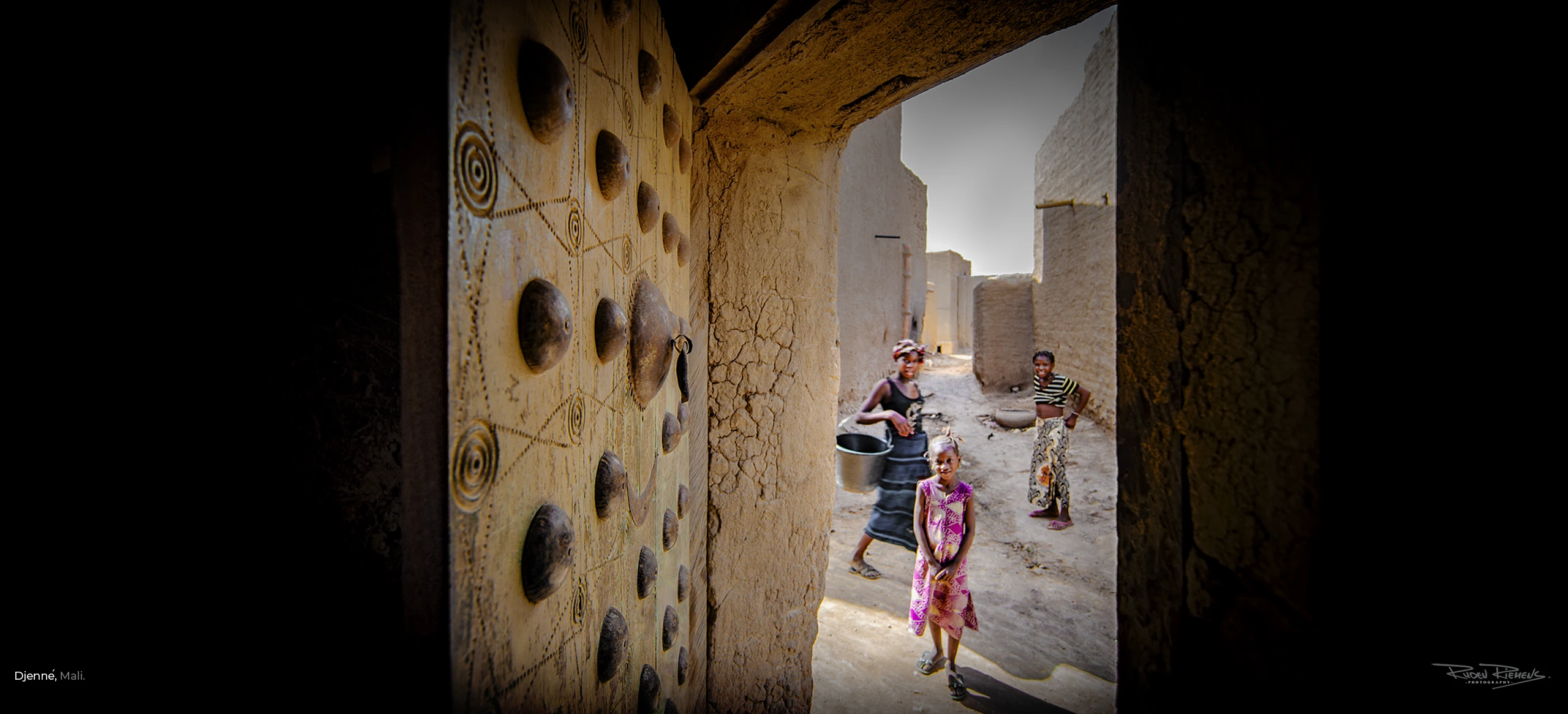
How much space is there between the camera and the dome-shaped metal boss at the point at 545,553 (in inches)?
27.0

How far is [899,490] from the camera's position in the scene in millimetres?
4062

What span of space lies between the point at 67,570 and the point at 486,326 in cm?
42

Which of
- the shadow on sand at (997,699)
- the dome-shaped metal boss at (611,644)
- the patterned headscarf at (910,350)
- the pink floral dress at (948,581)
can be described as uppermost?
the patterned headscarf at (910,350)

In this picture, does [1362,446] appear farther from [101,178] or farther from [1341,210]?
[101,178]

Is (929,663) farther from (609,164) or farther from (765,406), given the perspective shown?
(609,164)

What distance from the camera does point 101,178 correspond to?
19.1 inches

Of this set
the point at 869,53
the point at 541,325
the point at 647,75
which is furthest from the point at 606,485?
Answer: the point at 869,53

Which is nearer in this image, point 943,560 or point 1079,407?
point 943,560

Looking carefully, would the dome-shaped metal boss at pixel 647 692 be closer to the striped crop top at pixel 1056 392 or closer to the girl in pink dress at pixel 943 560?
the girl in pink dress at pixel 943 560

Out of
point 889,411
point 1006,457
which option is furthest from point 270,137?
point 1006,457

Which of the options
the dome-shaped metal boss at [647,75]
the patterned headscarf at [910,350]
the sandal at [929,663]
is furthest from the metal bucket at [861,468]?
the dome-shaped metal boss at [647,75]

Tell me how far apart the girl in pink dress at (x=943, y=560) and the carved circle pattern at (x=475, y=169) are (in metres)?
2.91

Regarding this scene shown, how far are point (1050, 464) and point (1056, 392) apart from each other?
29.2 inches

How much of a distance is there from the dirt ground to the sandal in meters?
0.03
